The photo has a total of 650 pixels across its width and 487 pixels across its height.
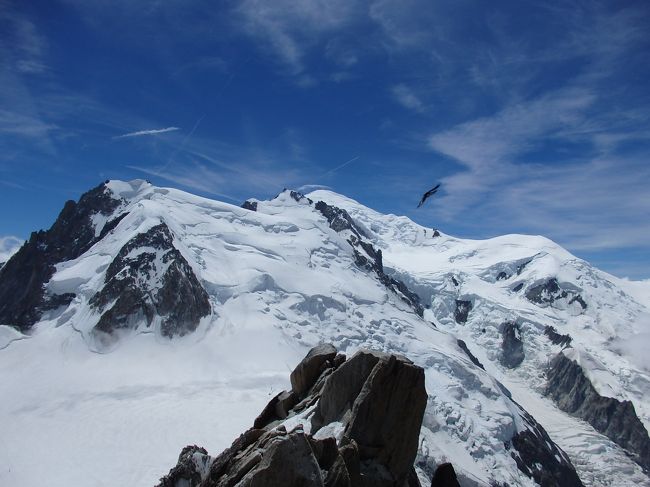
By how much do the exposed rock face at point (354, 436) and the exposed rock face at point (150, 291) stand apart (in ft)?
359

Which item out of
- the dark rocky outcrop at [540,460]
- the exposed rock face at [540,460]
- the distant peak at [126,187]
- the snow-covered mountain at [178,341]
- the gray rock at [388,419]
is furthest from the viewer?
the distant peak at [126,187]

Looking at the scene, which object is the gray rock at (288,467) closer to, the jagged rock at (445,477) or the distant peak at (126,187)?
the jagged rock at (445,477)

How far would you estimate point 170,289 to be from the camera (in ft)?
456

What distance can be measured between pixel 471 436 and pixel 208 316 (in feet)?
222

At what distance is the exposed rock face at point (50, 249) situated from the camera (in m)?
157

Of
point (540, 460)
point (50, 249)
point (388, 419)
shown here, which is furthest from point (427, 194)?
point (50, 249)

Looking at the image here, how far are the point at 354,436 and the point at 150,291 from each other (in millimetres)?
121798

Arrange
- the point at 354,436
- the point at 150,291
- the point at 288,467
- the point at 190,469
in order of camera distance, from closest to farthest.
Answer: the point at 288,467 → the point at 354,436 → the point at 190,469 → the point at 150,291

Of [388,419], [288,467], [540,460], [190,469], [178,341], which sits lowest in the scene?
[540,460]

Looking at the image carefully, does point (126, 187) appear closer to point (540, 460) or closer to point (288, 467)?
point (540, 460)

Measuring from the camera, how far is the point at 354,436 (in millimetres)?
23297

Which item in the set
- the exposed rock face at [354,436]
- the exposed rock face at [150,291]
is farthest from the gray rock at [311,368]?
the exposed rock face at [150,291]

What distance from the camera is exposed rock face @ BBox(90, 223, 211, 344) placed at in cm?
12988

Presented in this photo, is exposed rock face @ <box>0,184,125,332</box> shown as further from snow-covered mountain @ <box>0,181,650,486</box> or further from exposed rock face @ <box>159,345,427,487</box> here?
exposed rock face @ <box>159,345,427,487</box>
